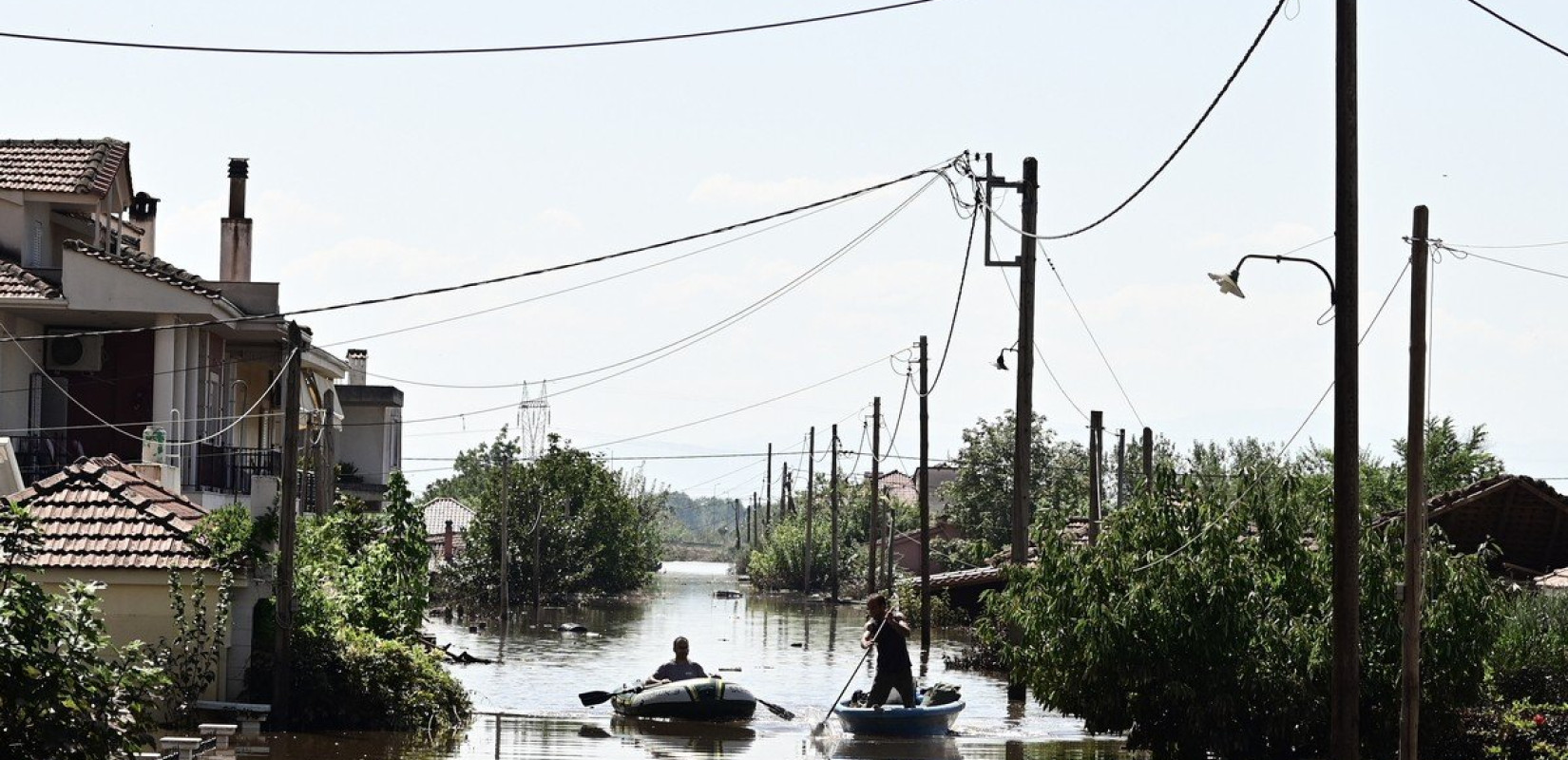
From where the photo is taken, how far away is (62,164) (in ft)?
122

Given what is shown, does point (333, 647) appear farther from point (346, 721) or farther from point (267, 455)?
point (267, 455)

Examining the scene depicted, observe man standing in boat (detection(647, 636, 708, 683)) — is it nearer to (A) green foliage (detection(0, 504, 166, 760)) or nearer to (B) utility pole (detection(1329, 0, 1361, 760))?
(B) utility pole (detection(1329, 0, 1361, 760))

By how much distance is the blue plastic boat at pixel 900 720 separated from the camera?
26672 mm

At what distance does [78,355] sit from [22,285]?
2.06m

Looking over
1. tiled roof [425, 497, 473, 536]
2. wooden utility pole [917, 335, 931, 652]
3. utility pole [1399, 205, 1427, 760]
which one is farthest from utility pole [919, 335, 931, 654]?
tiled roof [425, 497, 473, 536]

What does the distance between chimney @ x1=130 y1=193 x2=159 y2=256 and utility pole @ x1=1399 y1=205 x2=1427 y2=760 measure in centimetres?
3527

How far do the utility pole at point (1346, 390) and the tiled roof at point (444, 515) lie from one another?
87562 millimetres

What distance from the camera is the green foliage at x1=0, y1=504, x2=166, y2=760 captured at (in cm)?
1212

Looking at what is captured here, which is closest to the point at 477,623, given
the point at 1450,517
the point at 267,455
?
the point at 267,455

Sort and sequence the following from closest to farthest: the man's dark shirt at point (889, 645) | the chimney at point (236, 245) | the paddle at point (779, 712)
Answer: the man's dark shirt at point (889, 645), the paddle at point (779, 712), the chimney at point (236, 245)

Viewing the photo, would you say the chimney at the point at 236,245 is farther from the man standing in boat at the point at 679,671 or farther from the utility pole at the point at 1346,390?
the utility pole at the point at 1346,390

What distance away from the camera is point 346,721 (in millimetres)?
25625

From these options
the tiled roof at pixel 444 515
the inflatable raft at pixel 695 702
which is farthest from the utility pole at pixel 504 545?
the inflatable raft at pixel 695 702

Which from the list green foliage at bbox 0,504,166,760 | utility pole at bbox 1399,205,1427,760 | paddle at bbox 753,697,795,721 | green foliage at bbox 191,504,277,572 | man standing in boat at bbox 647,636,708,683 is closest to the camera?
green foliage at bbox 0,504,166,760
